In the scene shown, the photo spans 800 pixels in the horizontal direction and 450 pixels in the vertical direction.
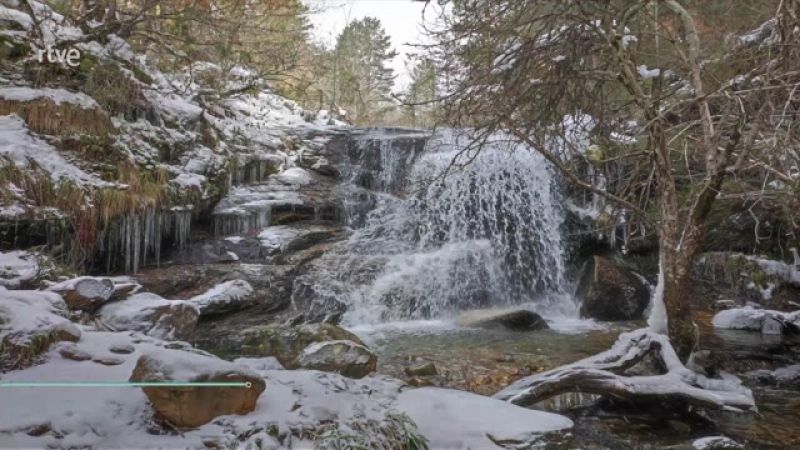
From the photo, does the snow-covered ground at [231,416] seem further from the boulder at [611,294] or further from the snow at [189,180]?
the boulder at [611,294]

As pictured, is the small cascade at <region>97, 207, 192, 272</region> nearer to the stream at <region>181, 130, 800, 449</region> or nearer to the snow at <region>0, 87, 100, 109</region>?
the stream at <region>181, 130, 800, 449</region>

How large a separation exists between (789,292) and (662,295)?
17.1ft

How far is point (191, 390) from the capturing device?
97.2 inches

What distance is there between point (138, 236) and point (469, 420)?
5.19m

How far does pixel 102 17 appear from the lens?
24.5ft

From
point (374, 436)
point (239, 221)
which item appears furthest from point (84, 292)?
point (239, 221)

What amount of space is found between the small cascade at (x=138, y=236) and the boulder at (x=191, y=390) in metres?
4.08

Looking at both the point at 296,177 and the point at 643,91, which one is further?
the point at 296,177

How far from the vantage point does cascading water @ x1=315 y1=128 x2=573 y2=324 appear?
7.62 m

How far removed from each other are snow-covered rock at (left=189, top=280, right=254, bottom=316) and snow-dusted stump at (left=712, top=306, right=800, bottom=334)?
6.60 metres

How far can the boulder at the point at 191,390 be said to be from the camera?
246 cm

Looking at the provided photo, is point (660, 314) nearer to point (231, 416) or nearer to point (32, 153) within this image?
point (231, 416)

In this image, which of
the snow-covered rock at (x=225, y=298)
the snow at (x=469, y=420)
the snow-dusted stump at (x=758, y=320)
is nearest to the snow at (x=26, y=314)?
the snow at (x=469, y=420)

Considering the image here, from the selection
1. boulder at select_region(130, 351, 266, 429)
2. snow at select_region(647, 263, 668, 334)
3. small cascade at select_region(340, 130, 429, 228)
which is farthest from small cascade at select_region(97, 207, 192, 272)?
snow at select_region(647, 263, 668, 334)
